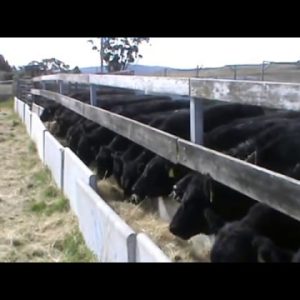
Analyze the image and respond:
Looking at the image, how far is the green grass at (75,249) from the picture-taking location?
4.96 metres

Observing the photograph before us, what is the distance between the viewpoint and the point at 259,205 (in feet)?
13.6

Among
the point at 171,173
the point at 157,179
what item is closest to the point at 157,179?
the point at 157,179

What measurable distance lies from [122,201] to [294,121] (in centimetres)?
255

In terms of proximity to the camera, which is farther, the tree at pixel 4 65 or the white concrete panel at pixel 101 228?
the tree at pixel 4 65

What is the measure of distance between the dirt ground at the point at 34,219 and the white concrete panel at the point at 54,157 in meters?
0.13

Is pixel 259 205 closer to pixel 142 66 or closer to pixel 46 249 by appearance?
pixel 46 249

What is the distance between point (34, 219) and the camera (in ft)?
21.5

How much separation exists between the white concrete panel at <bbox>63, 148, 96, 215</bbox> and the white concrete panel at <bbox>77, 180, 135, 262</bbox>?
0.11 metres

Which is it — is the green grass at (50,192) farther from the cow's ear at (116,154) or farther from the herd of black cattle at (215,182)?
the cow's ear at (116,154)

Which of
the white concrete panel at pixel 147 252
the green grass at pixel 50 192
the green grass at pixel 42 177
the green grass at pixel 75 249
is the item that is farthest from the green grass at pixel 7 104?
the white concrete panel at pixel 147 252

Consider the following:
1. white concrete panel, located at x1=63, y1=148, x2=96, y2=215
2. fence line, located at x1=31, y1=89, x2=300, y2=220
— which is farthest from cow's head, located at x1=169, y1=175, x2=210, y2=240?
white concrete panel, located at x1=63, y1=148, x2=96, y2=215

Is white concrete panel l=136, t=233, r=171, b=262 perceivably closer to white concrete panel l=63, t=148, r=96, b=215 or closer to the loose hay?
the loose hay
